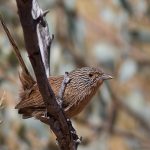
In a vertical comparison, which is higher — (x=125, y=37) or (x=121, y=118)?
(x=125, y=37)

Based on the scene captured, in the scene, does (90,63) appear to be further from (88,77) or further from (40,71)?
(40,71)

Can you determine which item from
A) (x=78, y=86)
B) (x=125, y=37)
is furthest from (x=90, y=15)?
(x=78, y=86)

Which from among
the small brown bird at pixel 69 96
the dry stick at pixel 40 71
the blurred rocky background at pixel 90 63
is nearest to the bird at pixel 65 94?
the small brown bird at pixel 69 96

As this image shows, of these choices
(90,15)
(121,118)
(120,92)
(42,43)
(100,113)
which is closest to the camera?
(42,43)

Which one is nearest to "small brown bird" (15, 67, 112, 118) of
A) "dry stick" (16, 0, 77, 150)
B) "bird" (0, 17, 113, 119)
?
"bird" (0, 17, 113, 119)

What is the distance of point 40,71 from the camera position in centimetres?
181

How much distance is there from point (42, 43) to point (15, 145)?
Answer: 135cm

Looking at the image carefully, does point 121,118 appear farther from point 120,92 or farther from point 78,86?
point 78,86

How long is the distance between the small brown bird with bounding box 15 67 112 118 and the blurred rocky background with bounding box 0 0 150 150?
0.80 m

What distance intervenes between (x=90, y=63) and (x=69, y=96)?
7.51 feet

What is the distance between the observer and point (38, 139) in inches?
160

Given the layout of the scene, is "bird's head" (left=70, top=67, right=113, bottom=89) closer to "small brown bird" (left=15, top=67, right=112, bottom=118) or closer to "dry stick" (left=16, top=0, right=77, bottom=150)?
"small brown bird" (left=15, top=67, right=112, bottom=118)

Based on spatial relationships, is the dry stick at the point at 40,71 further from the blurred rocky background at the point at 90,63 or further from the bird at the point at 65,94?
the blurred rocky background at the point at 90,63

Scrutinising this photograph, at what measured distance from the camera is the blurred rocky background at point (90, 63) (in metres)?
3.94
